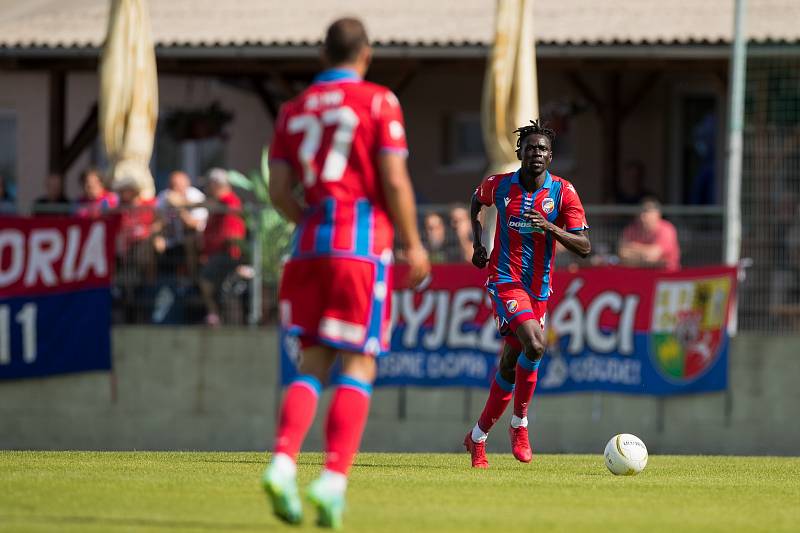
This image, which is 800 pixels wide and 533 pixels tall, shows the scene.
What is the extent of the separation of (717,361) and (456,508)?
979 centimetres

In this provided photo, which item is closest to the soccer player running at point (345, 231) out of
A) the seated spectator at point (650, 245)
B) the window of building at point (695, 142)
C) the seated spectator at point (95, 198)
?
the seated spectator at point (650, 245)

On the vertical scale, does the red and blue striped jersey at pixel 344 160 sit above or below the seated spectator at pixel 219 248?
above

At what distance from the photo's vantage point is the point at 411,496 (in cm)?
859

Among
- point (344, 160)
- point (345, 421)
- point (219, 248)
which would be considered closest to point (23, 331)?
point (219, 248)

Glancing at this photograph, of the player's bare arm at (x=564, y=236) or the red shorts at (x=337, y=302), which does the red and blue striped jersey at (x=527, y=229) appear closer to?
the player's bare arm at (x=564, y=236)

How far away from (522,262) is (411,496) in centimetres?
331

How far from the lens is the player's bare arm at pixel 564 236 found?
36.4 ft

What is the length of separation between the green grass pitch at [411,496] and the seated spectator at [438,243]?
572 cm

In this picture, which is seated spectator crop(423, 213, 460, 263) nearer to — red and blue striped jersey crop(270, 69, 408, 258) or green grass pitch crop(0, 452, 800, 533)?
green grass pitch crop(0, 452, 800, 533)

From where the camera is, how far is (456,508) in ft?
26.4

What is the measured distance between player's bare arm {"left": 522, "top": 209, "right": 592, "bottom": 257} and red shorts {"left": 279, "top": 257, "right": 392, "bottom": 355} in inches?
152

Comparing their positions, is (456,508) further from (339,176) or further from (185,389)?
(185,389)

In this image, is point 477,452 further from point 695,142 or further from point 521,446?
point 695,142

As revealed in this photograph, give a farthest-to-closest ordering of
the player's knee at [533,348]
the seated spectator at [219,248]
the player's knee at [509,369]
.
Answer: the seated spectator at [219,248] < the player's knee at [509,369] < the player's knee at [533,348]
